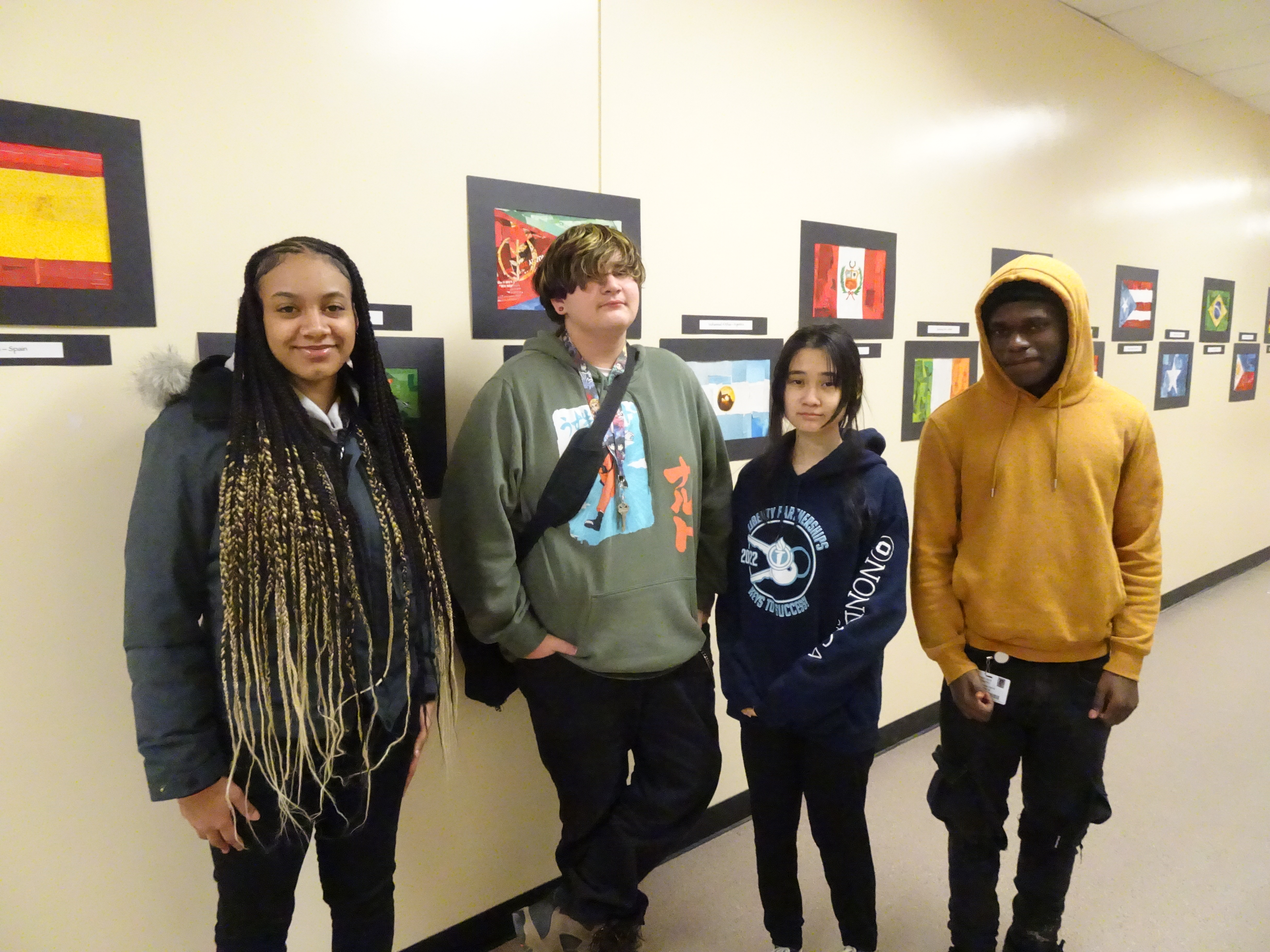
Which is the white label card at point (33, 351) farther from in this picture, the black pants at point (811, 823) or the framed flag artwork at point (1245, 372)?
the framed flag artwork at point (1245, 372)

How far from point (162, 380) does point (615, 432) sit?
781mm

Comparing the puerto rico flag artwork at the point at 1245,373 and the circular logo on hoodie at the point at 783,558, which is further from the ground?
the puerto rico flag artwork at the point at 1245,373

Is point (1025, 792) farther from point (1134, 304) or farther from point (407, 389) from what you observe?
point (1134, 304)

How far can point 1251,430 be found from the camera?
4.91 m

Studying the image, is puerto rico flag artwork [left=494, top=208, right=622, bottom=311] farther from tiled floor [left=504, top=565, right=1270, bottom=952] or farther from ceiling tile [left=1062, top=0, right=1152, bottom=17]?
ceiling tile [left=1062, top=0, right=1152, bottom=17]

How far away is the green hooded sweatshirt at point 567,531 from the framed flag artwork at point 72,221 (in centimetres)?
64

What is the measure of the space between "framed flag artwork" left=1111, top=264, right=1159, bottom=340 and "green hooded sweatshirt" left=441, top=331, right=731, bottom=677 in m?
3.06

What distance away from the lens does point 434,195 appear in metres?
1.64

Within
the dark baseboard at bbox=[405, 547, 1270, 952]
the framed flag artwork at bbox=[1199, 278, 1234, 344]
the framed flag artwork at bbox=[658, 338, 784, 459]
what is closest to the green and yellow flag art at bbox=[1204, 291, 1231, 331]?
the framed flag artwork at bbox=[1199, 278, 1234, 344]

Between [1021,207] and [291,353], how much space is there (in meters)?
2.95

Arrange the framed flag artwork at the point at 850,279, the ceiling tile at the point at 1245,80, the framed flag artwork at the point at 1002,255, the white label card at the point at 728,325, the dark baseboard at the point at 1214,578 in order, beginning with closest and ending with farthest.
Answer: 1. the white label card at the point at 728,325
2. the framed flag artwork at the point at 850,279
3. the framed flag artwork at the point at 1002,255
4. the ceiling tile at the point at 1245,80
5. the dark baseboard at the point at 1214,578

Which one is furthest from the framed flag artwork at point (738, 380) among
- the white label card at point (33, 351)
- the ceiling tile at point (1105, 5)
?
the ceiling tile at point (1105, 5)

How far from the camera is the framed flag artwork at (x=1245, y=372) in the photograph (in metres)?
4.66

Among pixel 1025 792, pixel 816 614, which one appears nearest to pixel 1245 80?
pixel 1025 792
